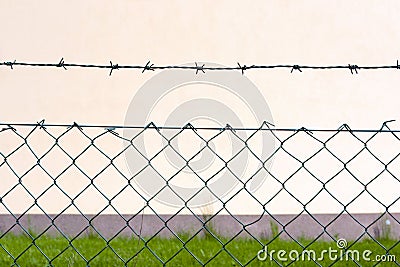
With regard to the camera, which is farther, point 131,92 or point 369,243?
point 131,92

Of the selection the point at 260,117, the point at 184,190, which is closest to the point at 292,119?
the point at 260,117

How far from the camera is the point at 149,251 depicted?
2.79 metres

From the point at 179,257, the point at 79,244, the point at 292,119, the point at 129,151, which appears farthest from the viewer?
the point at 292,119

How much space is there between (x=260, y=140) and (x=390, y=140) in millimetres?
814

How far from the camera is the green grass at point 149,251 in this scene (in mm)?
2570

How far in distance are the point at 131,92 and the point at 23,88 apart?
70cm

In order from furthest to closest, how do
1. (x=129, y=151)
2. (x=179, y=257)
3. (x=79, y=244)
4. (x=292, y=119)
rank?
(x=292, y=119) → (x=129, y=151) → (x=79, y=244) → (x=179, y=257)

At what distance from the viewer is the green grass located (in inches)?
101

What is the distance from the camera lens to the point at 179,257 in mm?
2662

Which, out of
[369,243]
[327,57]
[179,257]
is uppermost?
[327,57]

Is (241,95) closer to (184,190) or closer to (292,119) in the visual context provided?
(292,119)

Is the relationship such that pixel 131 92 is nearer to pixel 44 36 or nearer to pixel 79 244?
pixel 44 36

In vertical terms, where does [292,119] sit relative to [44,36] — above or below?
below

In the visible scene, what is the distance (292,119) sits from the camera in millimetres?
3865
